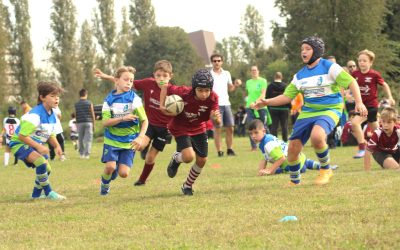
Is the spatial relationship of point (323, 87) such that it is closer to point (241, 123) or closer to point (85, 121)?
point (85, 121)

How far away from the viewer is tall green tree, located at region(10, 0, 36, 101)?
60.9 m

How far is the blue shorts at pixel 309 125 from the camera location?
820 centimetres

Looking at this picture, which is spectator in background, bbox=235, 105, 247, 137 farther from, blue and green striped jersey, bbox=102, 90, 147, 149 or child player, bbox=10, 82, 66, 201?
child player, bbox=10, 82, 66, 201

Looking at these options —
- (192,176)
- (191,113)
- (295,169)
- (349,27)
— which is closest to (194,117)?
(191,113)

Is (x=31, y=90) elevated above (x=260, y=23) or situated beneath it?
situated beneath

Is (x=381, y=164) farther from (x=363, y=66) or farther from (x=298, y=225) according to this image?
(x=298, y=225)

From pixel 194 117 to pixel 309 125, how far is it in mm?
1582

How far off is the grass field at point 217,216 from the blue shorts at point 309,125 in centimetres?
69

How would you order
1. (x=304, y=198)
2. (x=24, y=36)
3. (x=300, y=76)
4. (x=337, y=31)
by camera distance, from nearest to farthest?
(x=304, y=198)
(x=300, y=76)
(x=337, y=31)
(x=24, y=36)

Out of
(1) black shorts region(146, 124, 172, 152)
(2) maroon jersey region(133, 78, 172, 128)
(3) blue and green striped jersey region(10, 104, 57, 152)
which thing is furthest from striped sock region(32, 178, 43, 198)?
(2) maroon jersey region(133, 78, 172, 128)


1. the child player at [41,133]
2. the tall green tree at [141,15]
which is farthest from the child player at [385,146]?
the tall green tree at [141,15]

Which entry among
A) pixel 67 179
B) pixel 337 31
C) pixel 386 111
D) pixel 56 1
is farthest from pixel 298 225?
pixel 56 1

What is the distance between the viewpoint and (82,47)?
70.1 metres

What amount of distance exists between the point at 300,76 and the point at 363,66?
4.72 meters
